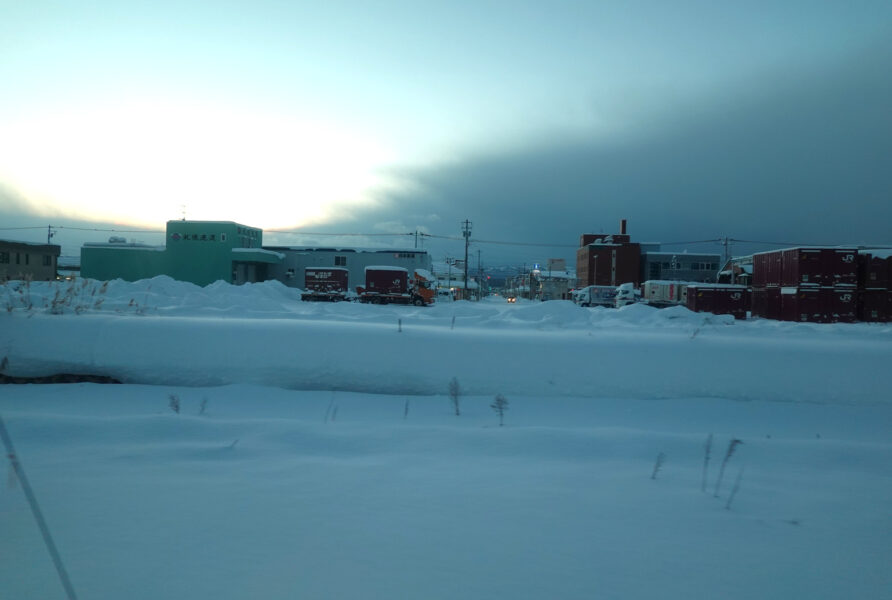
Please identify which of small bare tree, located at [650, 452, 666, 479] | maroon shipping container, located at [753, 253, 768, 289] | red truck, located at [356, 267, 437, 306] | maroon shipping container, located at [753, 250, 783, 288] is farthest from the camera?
red truck, located at [356, 267, 437, 306]

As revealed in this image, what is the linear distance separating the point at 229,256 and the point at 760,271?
4717 centimetres

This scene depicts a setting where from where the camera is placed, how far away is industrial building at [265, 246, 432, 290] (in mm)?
56219

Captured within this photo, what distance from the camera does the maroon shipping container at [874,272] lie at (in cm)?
2477

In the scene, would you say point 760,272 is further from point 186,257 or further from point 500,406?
point 186,257

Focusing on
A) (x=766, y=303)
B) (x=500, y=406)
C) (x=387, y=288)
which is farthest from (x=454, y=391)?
(x=387, y=288)

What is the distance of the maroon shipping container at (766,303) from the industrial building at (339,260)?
34.1 metres

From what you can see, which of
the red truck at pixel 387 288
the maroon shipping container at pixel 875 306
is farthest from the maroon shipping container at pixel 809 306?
the red truck at pixel 387 288

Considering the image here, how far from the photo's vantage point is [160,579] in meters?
2.60

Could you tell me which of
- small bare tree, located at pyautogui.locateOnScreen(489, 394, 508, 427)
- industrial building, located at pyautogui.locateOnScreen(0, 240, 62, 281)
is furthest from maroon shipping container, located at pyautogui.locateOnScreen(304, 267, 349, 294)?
small bare tree, located at pyautogui.locateOnScreen(489, 394, 508, 427)

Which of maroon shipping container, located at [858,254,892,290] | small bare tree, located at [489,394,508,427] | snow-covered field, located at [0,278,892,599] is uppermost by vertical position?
maroon shipping container, located at [858,254,892,290]

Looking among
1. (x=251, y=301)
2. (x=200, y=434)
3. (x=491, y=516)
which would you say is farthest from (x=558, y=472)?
(x=251, y=301)

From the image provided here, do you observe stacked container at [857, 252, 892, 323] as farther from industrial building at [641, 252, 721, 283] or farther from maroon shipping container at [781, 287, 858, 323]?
industrial building at [641, 252, 721, 283]

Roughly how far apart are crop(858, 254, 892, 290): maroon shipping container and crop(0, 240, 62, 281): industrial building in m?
62.2

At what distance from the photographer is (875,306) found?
81.5 feet
